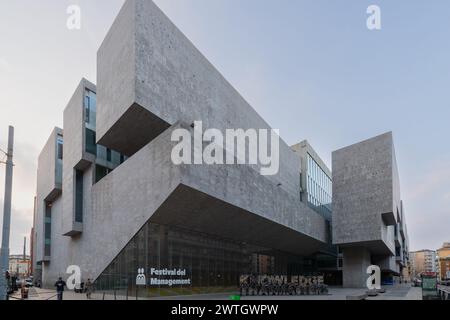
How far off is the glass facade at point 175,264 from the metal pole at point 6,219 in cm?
1239

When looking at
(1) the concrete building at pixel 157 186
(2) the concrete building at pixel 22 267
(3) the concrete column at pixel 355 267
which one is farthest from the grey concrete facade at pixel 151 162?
(2) the concrete building at pixel 22 267

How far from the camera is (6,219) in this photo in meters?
16.1

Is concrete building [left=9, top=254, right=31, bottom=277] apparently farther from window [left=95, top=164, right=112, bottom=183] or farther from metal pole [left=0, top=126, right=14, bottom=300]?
metal pole [left=0, top=126, right=14, bottom=300]

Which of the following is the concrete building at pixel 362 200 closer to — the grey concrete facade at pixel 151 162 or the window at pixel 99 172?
the grey concrete facade at pixel 151 162

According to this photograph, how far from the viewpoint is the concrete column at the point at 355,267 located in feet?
182

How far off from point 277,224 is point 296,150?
28.3m

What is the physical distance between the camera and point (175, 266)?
3028 cm

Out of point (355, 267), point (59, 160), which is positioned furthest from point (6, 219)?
point (355, 267)

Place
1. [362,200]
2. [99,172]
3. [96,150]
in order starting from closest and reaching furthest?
[99,172] → [96,150] → [362,200]

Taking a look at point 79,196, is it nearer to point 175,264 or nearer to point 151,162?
point 151,162

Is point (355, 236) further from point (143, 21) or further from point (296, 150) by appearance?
point (143, 21)

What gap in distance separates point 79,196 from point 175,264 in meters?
15.7
